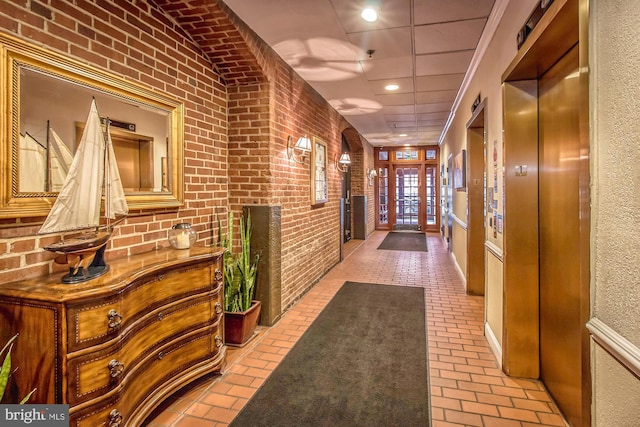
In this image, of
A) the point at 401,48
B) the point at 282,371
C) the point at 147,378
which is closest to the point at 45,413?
the point at 147,378

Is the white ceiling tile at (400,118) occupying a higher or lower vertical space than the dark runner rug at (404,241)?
higher

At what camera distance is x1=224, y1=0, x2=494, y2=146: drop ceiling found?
2.63 metres

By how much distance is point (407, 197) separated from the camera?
11.2 m

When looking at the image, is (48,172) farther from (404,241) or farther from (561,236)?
(404,241)

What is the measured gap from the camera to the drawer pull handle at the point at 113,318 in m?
1.56

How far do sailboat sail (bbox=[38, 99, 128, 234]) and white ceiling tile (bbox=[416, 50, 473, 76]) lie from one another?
312 cm

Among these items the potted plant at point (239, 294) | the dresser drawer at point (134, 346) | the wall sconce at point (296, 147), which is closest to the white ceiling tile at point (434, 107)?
the wall sconce at point (296, 147)

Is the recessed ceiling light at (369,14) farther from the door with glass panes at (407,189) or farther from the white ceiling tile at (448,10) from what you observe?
the door with glass panes at (407,189)

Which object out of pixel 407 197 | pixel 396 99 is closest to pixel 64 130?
pixel 396 99

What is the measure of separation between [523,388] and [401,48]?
10.2 feet

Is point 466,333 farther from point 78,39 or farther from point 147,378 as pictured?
point 78,39

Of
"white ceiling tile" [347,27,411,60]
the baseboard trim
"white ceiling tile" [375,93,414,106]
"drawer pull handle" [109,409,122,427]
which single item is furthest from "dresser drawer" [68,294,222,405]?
"white ceiling tile" [375,93,414,106]

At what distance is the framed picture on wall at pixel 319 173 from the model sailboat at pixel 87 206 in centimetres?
298

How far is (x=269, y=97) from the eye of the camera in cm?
337
